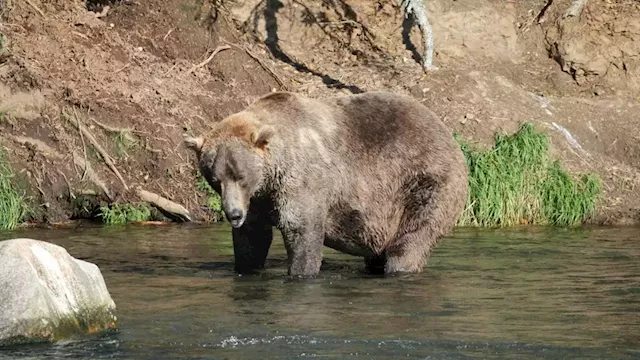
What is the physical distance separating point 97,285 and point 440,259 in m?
5.14

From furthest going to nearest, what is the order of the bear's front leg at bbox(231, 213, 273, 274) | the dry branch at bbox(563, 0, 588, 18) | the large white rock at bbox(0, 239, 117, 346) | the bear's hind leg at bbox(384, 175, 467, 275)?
1. the dry branch at bbox(563, 0, 588, 18)
2. the bear's hind leg at bbox(384, 175, 467, 275)
3. the bear's front leg at bbox(231, 213, 273, 274)
4. the large white rock at bbox(0, 239, 117, 346)

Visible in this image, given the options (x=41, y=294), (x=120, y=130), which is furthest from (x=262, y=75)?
(x=41, y=294)

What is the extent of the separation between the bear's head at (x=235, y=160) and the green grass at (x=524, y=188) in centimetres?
618

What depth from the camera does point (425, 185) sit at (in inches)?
464

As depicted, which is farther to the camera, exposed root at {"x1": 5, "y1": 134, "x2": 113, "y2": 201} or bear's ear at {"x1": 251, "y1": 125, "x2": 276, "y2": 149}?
exposed root at {"x1": 5, "y1": 134, "x2": 113, "y2": 201}

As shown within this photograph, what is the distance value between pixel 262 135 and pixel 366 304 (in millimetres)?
1640

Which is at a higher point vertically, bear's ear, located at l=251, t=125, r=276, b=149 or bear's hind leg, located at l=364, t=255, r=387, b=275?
bear's ear, located at l=251, t=125, r=276, b=149

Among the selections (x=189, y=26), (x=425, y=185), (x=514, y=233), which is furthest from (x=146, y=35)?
(x=425, y=185)

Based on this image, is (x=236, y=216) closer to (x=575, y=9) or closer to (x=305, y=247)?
(x=305, y=247)

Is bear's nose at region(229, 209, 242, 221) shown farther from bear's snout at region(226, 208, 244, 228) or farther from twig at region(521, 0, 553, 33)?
twig at region(521, 0, 553, 33)

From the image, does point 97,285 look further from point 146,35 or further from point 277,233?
point 146,35

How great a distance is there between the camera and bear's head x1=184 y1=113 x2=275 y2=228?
1058 cm

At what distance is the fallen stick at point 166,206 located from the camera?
16578 millimetres

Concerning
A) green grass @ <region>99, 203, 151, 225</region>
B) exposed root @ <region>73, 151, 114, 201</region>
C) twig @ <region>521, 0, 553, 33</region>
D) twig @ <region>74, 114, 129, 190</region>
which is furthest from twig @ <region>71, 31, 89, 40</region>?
twig @ <region>521, 0, 553, 33</region>
